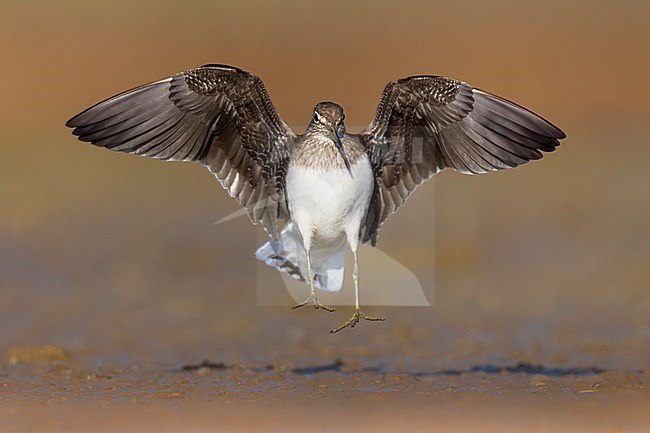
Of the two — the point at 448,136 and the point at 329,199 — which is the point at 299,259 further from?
the point at 448,136

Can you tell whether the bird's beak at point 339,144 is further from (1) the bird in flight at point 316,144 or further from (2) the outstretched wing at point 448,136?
(2) the outstretched wing at point 448,136

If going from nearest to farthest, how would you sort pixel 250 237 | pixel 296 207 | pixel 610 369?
pixel 296 207
pixel 610 369
pixel 250 237

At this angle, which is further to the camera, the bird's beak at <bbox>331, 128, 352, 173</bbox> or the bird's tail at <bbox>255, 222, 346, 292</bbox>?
the bird's tail at <bbox>255, 222, 346, 292</bbox>

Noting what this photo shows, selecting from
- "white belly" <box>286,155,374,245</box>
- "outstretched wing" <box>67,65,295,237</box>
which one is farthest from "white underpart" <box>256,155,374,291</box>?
"outstretched wing" <box>67,65,295,237</box>

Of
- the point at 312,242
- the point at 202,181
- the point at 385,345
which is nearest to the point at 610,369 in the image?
the point at 385,345

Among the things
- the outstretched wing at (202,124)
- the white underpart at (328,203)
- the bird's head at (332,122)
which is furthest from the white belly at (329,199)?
the outstretched wing at (202,124)

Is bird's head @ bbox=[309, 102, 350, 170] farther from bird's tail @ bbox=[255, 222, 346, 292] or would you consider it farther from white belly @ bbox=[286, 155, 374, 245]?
bird's tail @ bbox=[255, 222, 346, 292]

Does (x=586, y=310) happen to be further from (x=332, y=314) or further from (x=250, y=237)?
Result: (x=250, y=237)
